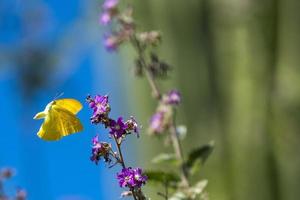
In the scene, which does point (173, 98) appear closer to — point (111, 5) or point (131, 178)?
point (111, 5)

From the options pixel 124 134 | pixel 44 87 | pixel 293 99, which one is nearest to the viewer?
pixel 124 134

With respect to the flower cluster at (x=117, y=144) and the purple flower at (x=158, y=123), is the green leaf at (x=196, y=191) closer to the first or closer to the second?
the purple flower at (x=158, y=123)

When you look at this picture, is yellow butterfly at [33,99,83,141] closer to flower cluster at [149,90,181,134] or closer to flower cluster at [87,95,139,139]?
flower cluster at [87,95,139,139]

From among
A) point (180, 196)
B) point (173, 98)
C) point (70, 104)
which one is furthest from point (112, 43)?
point (70, 104)

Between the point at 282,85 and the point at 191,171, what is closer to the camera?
the point at 191,171

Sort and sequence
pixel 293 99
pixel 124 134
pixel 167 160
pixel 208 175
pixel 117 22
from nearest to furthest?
1. pixel 124 134
2. pixel 167 160
3. pixel 117 22
4. pixel 208 175
5. pixel 293 99

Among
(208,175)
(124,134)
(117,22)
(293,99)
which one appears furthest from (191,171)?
(293,99)

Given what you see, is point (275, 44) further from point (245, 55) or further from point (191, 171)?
point (191, 171)
